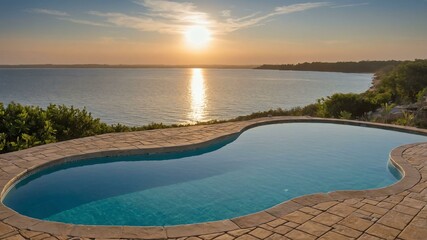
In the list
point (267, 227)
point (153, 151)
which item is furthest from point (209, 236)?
point (153, 151)

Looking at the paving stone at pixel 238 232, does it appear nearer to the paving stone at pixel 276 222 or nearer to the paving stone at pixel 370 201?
the paving stone at pixel 276 222

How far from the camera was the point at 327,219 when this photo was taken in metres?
4.36

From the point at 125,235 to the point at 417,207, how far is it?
429 centimetres

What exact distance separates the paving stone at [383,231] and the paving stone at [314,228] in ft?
1.78

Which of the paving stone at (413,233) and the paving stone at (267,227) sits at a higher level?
the paving stone at (413,233)

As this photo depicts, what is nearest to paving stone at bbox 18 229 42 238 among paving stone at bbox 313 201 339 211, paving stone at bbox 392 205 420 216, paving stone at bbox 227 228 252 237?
paving stone at bbox 227 228 252 237

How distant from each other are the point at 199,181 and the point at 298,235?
3020mm

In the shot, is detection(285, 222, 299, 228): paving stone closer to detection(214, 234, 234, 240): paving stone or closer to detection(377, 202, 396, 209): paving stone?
detection(214, 234, 234, 240): paving stone

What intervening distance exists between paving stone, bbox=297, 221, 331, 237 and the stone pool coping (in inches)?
14.5

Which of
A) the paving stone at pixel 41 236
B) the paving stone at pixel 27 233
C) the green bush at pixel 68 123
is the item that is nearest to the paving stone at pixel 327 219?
the paving stone at pixel 41 236

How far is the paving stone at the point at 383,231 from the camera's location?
3906mm

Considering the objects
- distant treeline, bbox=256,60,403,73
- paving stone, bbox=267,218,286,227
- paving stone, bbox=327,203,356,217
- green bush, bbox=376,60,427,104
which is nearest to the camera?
paving stone, bbox=267,218,286,227

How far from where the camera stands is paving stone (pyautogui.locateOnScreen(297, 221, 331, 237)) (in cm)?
398

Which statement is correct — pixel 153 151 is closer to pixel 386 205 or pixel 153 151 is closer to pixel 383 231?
pixel 386 205
